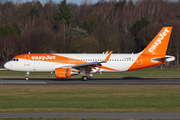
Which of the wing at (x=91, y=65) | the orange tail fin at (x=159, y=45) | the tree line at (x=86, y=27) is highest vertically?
the tree line at (x=86, y=27)

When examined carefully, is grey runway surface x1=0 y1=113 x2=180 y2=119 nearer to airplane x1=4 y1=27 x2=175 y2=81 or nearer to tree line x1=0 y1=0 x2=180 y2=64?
airplane x1=4 y1=27 x2=175 y2=81


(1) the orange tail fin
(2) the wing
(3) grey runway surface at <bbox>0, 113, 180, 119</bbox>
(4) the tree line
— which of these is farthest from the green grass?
(4) the tree line

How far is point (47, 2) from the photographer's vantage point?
480 ft

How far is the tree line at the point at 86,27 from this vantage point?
80125 mm

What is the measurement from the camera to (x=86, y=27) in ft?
336

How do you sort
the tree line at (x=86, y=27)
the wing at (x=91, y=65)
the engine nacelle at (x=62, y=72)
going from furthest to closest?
the tree line at (x=86, y=27) < the wing at (x=91, y=65) < the engine nacelle at (x=62, y=72)

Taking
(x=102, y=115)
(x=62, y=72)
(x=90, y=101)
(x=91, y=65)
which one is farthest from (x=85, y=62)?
(x=102, y=115)

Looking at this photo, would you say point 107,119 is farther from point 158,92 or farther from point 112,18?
point 112,18

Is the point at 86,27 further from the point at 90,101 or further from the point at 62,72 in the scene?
the point at 90,101

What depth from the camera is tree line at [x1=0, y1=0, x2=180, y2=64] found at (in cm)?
8012

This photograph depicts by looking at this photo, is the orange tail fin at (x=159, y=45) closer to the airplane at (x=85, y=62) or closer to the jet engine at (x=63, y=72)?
the airplane at (x=85, y=62)

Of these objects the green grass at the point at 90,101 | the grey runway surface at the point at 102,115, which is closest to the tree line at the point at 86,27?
the green grass at the point at 90,101

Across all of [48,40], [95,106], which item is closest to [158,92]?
[95,106]

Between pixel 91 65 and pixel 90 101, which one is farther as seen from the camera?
pixel 91 65
